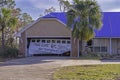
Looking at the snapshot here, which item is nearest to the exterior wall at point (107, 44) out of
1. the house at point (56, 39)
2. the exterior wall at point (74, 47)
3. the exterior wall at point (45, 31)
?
the house at point (56, 39)

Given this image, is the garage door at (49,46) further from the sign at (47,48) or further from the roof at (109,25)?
the roof at (109,25)

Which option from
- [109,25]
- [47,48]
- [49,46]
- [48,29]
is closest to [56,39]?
[49,46]

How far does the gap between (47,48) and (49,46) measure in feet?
1.17

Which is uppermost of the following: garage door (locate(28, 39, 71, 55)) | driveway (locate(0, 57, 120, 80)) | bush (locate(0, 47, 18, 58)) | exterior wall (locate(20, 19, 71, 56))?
exterior wall (locate(20, 19, 71, 56))

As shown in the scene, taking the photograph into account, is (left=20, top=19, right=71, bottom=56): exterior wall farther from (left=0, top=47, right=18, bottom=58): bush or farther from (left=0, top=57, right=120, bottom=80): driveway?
(left=0, top=57, right=120, bottom=80): driveway

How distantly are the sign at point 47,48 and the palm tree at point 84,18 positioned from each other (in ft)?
12.1

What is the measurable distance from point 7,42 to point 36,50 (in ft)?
45.7

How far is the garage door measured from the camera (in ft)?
144

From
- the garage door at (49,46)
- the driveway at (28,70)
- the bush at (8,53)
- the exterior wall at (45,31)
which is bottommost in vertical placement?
the driveway at (28,70)

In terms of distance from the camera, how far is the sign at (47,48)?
43812mm

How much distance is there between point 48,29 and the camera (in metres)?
43.3

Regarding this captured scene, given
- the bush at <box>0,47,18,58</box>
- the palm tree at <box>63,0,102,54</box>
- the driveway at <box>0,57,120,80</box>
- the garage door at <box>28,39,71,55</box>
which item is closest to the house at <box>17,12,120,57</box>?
the garage door at <box>28,39,71,55</box>

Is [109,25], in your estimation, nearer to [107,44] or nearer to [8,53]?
[107,44]

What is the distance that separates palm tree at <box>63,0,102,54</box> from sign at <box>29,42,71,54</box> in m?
3.70
